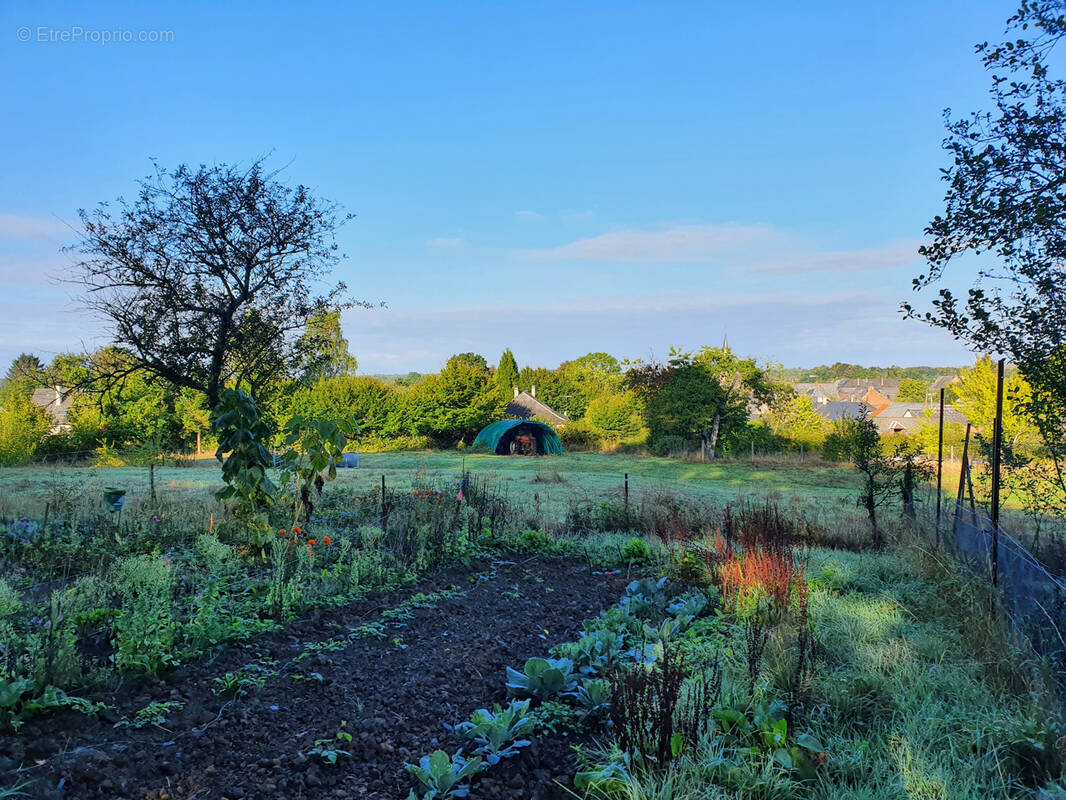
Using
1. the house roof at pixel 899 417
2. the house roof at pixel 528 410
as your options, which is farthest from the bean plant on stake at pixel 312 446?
the house roof at pixel 899 417

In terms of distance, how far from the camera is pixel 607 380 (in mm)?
56406

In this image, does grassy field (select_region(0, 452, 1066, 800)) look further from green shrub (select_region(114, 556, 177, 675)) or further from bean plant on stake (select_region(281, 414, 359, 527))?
bean plant on stake (select_region(281, 414, 359, 527))

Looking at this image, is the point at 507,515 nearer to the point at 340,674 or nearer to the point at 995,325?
the point at 340,674

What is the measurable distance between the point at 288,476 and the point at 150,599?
2122 millimetres

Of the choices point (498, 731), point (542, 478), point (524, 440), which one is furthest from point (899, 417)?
point (498, 731)

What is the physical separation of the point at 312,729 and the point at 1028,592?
410 centimetres

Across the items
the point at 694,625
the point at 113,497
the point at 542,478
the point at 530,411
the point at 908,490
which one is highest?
the point at 530,411

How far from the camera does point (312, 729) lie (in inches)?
112

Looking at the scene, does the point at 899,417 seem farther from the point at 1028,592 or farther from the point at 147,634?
the point at 147,634

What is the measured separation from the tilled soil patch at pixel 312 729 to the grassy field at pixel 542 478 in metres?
5.29

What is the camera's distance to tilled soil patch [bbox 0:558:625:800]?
94.1 inches

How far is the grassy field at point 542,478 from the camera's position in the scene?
11.3 m

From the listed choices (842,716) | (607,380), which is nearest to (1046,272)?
(842,716)

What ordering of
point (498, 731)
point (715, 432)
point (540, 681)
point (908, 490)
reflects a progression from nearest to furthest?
1. point (498, 731)
2. point (540, 681)
3. point (908, 490)
4. point (715, 432)
